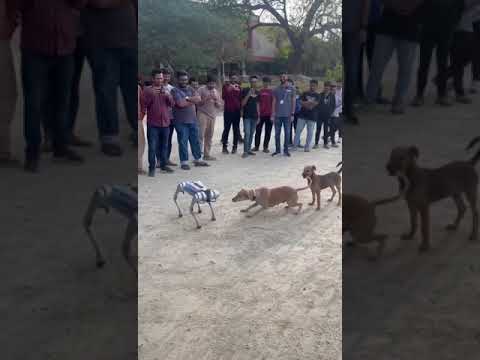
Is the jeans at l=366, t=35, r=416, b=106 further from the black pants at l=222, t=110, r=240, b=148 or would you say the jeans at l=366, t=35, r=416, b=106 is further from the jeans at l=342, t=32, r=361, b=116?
the black pants at l=222, t=110, r=240, b=148

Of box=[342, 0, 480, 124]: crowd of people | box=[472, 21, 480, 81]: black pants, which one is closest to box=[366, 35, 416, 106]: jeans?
box=[342, 0, 480, 124]: crowd of people

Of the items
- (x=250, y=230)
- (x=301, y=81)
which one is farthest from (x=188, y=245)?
(x=301, y=81)

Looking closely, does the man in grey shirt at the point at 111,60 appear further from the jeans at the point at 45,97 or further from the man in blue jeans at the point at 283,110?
the man in blue jeans at the point at 283,110

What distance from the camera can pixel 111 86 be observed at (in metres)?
0.87

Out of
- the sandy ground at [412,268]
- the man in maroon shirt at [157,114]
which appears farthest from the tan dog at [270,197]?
the sandy ground at [412,268]

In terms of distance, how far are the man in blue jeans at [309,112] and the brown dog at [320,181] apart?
221mm

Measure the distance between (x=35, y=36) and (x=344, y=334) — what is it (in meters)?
0.75

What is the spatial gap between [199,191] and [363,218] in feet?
6.94

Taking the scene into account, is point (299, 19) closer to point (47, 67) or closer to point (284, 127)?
point (284, 127)

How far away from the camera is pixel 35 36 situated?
82cm

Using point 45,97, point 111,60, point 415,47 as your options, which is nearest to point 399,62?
point 415,47

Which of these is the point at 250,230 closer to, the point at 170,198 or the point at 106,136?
the point at 170,198

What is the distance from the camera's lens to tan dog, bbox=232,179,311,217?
10.3 ft

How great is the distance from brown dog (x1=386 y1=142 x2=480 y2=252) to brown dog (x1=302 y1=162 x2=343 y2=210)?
2026 mm
